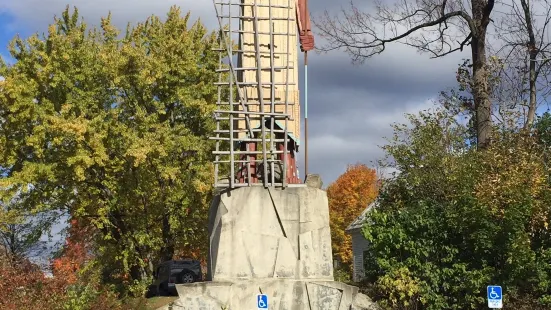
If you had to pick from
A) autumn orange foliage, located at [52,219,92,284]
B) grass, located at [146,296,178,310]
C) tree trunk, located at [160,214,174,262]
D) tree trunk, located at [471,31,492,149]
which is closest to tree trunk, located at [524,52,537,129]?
tree trunk, located at [471,31,492,149]

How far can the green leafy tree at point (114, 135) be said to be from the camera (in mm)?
22125

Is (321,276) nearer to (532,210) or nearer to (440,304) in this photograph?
(440,304)

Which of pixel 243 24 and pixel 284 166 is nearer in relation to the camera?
pixel 284 166

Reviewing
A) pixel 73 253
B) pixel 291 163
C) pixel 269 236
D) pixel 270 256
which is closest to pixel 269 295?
pixel 270 256

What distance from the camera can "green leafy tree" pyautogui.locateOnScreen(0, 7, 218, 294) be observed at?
22.1 metres

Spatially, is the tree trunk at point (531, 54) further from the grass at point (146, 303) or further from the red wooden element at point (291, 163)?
the grass at point (146, 303)

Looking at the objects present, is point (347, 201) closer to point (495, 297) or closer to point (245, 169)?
point (245, 169)

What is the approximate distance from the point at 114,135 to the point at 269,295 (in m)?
10.5

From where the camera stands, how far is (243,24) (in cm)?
1714

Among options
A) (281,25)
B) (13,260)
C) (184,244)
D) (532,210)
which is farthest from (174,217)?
(532,210)

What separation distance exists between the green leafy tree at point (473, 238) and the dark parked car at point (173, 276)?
770 cm

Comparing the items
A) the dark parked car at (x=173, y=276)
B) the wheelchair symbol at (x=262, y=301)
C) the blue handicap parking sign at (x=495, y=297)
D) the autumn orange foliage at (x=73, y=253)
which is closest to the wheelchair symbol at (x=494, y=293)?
the blue handicap parking sign at (x=495, y=297)

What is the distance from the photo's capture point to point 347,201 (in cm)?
5228

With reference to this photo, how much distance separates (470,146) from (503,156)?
3.61 meters
